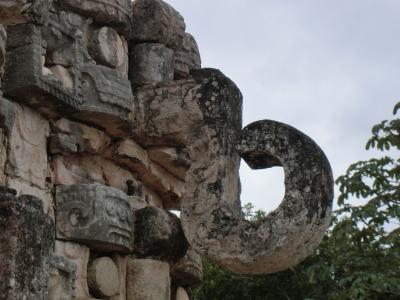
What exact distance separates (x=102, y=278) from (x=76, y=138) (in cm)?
66

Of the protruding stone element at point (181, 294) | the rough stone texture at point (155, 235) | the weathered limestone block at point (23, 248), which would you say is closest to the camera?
the weathered limestone block at point (23, 248)

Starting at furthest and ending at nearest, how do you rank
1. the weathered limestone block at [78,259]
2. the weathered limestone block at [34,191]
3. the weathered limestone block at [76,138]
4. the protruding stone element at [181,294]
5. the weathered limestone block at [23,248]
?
the protruding stone element at [181,294], the weathered limestone block at [76,138], the weathered limestone block at [78,259], the weathered limestone block at [34,191], the weathered limestone block at [23,248]

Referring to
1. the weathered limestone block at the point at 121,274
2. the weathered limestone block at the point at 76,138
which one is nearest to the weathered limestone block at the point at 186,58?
the weathered limestone block at the point at 76,138

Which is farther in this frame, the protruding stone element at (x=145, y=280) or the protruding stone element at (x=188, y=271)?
the protruding stone element at (x=188, y=271)

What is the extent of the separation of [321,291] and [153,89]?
36.8 feet

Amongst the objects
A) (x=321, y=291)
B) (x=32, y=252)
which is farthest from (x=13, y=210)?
(x=321, y=291)

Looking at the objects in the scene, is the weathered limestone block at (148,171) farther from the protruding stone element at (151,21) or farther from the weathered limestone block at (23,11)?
the weathered limestone block at (23,11)

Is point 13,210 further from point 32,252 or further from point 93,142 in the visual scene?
point 93,142

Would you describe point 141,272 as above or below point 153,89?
below

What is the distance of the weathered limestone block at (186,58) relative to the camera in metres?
5.56

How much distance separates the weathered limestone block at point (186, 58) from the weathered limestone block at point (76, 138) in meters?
0.83

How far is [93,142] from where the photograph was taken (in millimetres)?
4766

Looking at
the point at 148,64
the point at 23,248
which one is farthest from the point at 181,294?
the point at 23,248

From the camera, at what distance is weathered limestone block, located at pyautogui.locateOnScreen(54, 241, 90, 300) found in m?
4.44
